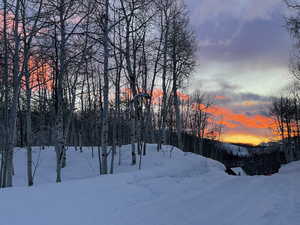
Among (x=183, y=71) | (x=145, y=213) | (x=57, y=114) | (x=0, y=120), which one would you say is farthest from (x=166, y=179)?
(x=183, y=71)

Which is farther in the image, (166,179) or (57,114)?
(57,114)

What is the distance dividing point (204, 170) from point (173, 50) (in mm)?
11344

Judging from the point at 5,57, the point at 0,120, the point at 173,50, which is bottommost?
the point at 0,120

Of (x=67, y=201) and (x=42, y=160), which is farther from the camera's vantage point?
(x=42, y=160)

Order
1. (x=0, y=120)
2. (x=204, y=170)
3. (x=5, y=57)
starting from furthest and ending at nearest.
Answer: (x=204, y=170)
(x=0, y=120)
(x=5, y=57)

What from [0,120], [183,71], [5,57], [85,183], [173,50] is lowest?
[85,183]

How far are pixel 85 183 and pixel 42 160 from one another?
16470 mm

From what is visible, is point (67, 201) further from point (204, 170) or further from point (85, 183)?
point (204, 170)

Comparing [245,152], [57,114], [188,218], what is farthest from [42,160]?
[245,152]

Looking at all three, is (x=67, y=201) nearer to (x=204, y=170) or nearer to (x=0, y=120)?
(x=0, y=120)

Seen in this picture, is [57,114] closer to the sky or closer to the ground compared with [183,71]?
closer to the ground

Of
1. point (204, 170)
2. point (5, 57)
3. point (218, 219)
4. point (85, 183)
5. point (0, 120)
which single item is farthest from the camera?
point (204, 170)

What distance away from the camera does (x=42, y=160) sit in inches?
935

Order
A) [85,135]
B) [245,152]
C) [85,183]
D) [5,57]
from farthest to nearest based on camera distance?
[245,152] → [85,135] → [5,57] → [85,183]
